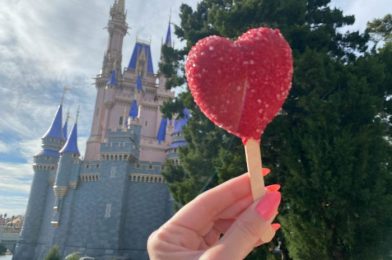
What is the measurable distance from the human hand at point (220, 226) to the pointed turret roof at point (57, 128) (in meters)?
37.2

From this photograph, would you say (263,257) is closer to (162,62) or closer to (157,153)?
(162,62)

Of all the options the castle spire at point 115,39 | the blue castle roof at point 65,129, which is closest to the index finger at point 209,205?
the blue castle roof at point 65,129

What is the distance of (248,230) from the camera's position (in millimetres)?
2152

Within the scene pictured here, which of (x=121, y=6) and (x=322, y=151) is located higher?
(x=121, y=6)

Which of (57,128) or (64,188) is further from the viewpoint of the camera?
(57,128)

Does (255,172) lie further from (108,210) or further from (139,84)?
(139,84)

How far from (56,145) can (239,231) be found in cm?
3718

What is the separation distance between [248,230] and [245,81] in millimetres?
978

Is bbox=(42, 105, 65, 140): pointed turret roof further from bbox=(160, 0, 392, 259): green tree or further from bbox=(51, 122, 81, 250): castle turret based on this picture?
bbox=(160, 0, 392, 259): green tree

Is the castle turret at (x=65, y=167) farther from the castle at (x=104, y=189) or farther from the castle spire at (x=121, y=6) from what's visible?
the castle spire at (x=121, y=6)

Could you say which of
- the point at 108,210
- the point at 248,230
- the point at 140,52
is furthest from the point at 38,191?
the point at 248,230

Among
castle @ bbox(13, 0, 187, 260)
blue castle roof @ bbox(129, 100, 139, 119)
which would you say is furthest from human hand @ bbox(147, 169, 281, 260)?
blue castle roof @ bbox(129, 100, 139, 119)

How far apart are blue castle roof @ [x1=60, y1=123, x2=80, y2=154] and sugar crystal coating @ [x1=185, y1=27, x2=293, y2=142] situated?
31668 mm

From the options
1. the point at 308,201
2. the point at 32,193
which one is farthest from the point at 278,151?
the point at 32,193
